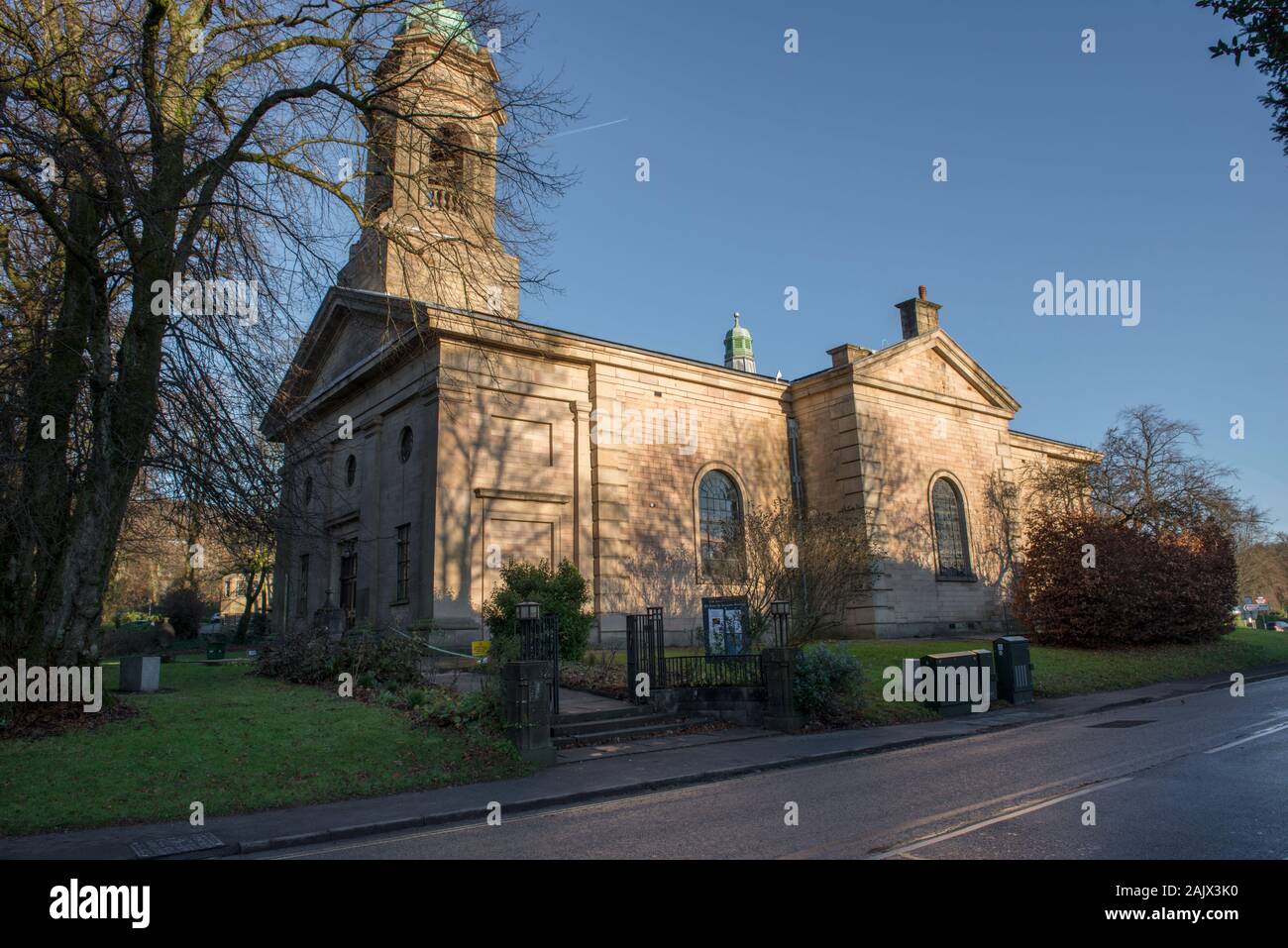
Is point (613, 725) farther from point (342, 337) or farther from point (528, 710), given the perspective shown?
point (342, 337)

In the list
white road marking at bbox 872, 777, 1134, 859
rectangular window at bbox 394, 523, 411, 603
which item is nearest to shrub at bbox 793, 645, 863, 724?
white road marking at bbox 872, 777, 1134, 859

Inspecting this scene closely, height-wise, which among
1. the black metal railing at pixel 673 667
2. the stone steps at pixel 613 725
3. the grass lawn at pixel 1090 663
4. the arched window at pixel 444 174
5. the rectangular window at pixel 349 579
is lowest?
the grass lawn at pixel 1090 663

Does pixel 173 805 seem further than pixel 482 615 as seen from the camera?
No

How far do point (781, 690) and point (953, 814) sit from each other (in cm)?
672

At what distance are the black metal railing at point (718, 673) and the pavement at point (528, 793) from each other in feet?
4.72

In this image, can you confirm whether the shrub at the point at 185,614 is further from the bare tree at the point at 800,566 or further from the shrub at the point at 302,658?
the bare tree at the point at 800,566

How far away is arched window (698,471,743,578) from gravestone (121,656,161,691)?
586 inches

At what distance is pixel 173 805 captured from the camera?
8414 mm

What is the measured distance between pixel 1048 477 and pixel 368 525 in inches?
1075

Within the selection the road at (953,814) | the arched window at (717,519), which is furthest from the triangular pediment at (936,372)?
the road at (953,814)

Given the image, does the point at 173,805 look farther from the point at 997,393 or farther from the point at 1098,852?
the point at 997,393

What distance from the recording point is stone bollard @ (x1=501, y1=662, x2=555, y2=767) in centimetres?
1075

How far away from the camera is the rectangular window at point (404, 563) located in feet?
75.7
